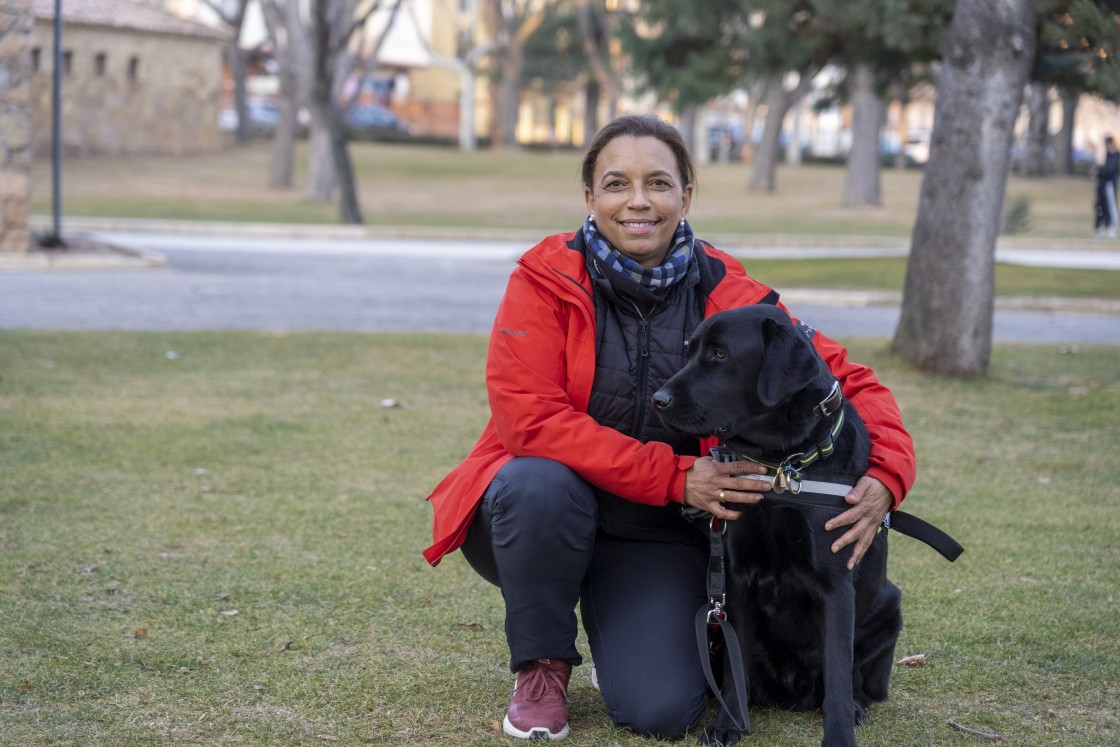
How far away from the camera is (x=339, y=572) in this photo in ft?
16.4

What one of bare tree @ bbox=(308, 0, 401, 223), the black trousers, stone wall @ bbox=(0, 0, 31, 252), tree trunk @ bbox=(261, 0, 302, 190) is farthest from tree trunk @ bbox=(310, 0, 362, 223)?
the black trousers

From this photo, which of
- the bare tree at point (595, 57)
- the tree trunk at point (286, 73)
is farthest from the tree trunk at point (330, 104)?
the bare tree at point (595, 57)

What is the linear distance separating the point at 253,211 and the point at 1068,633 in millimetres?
26113

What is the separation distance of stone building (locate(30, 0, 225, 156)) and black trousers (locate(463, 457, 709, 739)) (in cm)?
4048

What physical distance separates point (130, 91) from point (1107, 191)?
104 feet

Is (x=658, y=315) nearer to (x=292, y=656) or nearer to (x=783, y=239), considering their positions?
(x=292, y=656)

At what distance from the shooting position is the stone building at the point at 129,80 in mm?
41969

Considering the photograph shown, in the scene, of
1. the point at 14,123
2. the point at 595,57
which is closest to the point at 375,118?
the point at 595,57

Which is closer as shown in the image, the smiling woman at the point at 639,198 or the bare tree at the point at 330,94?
the smiling woman at the point at 639,198

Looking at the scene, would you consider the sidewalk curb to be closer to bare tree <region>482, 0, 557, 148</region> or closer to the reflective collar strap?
the reflective collar strap

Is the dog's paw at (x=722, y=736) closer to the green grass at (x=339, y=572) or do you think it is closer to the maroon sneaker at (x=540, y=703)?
the green grass at (x=339, y=572)

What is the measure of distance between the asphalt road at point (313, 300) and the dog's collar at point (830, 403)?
870cm

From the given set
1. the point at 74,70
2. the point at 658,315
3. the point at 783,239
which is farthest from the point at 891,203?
the point at 658,315

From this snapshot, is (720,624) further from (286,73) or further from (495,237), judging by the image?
(286,73)
